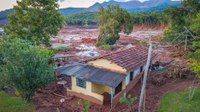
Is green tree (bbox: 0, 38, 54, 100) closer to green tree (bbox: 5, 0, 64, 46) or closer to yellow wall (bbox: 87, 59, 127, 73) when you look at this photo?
yellow wall (bbox: 87, 59, 127, 73)

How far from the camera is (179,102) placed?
1423 cm

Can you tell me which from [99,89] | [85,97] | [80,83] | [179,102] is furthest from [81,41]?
[179,102]

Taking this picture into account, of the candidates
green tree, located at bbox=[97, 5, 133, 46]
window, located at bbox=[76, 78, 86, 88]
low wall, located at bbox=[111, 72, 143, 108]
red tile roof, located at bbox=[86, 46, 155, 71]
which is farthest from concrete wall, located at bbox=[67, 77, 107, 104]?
green tree, located at bbox=[97, 5, 133, 46]

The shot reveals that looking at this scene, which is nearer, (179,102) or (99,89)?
(179,102)

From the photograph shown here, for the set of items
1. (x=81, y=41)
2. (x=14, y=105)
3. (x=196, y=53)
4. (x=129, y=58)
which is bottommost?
(x=81, y=41)

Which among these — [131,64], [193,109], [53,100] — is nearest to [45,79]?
[53,100]

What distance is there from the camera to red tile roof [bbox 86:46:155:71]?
1578cm

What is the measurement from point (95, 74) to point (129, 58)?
12.2ft

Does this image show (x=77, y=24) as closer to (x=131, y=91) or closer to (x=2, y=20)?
(x=2, y=20)

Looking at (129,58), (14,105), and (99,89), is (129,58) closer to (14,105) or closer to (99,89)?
(99,89)

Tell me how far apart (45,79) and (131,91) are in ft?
23.2

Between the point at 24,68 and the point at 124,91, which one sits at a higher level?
the point at 24,68

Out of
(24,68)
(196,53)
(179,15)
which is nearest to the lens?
(196,53)

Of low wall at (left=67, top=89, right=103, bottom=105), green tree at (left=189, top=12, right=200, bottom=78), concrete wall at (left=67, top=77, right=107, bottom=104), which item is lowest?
low wall at (left=67, top=89, right=103, bottom=105)
